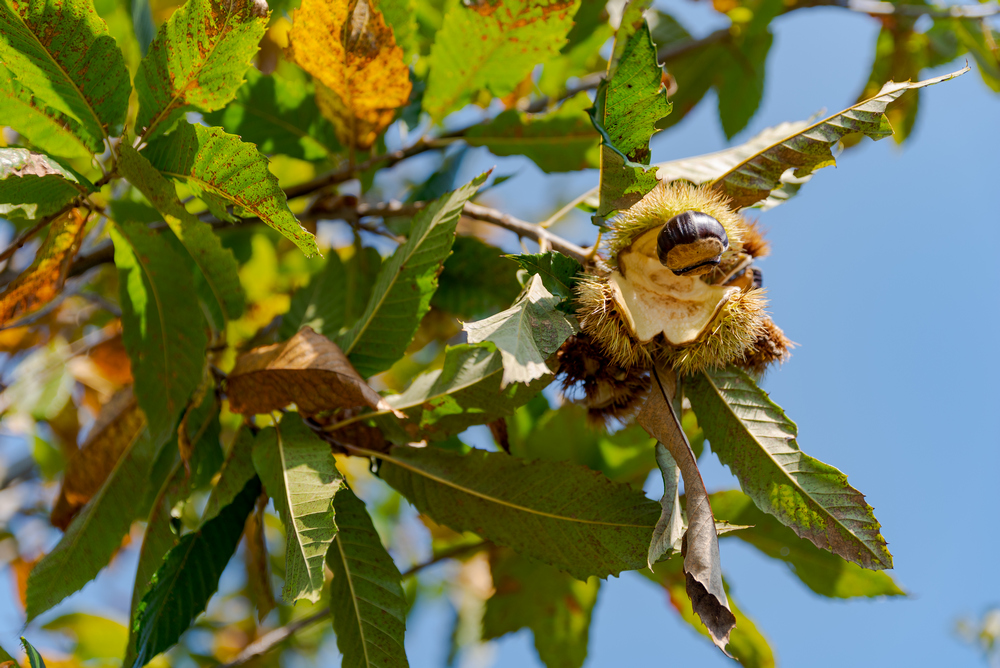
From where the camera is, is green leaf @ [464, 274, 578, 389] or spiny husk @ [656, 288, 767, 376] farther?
spiny husk @ [656, 288, 767, 376]

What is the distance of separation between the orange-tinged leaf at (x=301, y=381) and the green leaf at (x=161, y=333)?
14 centimetres

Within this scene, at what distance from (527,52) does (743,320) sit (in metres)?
0.74

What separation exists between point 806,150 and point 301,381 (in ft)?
2.93

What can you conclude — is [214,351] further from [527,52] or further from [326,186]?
[527,52]

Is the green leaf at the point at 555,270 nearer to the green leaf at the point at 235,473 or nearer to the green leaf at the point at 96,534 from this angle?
the green leaf at the point at 235,473

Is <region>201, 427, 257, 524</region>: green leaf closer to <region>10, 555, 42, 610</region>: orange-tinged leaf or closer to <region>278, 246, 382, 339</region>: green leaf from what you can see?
<region>278, 246, 382, 339</region>: green leaf

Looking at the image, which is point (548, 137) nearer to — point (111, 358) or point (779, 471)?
point (779, 471)

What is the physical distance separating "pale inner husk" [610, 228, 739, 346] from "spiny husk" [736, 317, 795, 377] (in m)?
0.10

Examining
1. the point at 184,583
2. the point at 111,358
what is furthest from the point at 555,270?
the point at 111,358

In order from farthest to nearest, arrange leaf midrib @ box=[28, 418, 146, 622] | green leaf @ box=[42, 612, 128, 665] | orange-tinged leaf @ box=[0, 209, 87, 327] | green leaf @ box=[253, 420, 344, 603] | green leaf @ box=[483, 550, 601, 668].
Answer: green leaf @ box=[42, 612, 128, 665]
green leaf @ box=[483, 550, 601, 668]
leaf midrib @ box=[28, 418, 146, 622]
orange-tinged leaf @ box=[0, 209, 87, 327]
green leaf @ box=[253, 420, 344, 603]

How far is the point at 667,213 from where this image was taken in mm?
941

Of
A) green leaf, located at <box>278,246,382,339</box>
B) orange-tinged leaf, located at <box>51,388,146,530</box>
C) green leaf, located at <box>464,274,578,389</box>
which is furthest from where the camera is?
green leaf, located at <box>278,246,382,339</box>

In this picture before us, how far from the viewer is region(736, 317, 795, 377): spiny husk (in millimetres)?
986

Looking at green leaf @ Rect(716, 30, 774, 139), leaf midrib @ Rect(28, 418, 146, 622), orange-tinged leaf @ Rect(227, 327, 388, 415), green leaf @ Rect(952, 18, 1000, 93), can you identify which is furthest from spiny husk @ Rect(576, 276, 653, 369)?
green leaf @ Rect(952, 18, 1000, 93)
